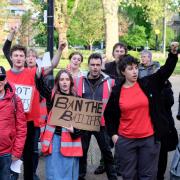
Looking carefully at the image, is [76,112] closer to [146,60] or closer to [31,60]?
[31,60]

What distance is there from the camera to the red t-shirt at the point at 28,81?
5523mm

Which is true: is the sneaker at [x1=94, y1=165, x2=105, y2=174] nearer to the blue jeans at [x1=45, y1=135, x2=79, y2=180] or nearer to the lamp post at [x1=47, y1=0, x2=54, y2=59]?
the blue jeans at [x1=45, y1=135, x2=79, y2=180]

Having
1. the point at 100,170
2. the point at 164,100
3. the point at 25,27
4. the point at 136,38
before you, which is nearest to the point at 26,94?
the point at 164,100

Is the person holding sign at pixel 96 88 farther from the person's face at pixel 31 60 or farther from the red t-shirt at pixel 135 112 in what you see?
the red t-shirt at pixel 135 112

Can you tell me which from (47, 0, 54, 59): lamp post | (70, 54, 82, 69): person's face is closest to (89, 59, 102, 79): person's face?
(70, 54, 82, 69): person's face

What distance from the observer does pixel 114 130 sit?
201 inches

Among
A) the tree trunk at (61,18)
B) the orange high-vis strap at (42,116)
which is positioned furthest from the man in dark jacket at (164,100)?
the tree trunk at (61,18)

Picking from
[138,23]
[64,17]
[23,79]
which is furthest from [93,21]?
[23,79]

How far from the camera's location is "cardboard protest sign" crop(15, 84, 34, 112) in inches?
217

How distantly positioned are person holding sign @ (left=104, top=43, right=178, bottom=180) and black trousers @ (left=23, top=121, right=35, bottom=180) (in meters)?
1.20

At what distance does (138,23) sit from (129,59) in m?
71.3

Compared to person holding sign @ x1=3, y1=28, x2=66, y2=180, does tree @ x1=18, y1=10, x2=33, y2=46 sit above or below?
above

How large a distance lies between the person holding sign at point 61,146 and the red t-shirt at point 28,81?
1.37 ft

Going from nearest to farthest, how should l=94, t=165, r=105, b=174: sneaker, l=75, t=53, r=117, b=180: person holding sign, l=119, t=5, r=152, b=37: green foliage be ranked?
l=75, t=53, r=117, b=180: person holding sign → l=94, t=165, r=105, b=174: sneaker → l=119, t=5, r=152, b=37: green foliage
